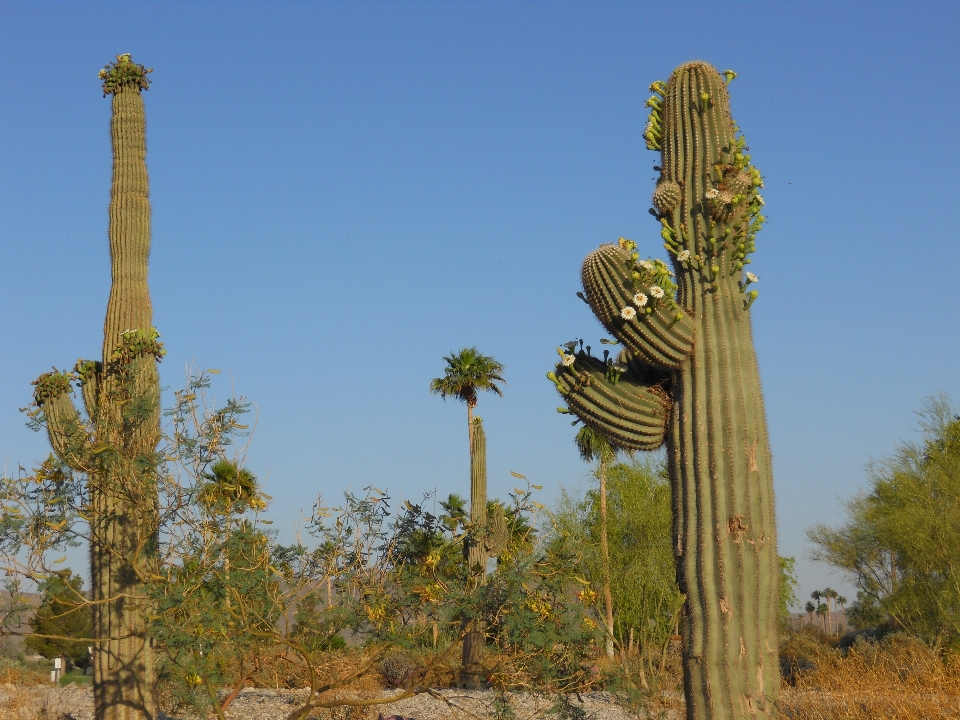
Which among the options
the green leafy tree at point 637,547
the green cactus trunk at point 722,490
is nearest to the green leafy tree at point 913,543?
the green leafy tree at point 637,547

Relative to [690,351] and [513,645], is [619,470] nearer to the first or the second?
[513,645]

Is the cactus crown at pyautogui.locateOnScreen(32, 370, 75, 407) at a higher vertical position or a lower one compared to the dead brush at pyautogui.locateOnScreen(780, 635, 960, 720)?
higher

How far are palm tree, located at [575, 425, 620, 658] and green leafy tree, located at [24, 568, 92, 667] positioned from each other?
910 centimetres

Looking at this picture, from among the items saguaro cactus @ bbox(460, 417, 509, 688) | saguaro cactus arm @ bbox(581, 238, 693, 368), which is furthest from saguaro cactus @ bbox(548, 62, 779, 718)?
saguaro cactus @ bbox(460, 417, 509, 688)

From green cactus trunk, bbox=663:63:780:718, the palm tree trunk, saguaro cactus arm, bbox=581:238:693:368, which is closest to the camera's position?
green cactus trunk, bbox=663:63:780:718

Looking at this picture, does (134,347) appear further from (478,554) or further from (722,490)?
(722,490)

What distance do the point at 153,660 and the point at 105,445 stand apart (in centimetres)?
234

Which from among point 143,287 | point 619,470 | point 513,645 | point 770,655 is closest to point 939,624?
point 619,470

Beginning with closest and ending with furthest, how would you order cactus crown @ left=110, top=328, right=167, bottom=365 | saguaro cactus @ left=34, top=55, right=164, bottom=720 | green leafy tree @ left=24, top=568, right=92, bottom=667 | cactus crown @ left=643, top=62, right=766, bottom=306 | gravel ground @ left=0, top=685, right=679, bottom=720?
cactus crown @ left=643, top=62, right=766, bottom=306 < green leafy tree @ left=24, top=568, right=92, bottom=667 < saguaro cactus @ left=34, top=55, right=164, bottom=720 < cactus crown @ left=110, top=328, right=167, bottom=365 < gravel ground @ left=0, top=685, right=679, bottom=720

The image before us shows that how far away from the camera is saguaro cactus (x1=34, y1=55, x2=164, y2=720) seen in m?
7.90

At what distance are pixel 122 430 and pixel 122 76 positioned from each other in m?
4.09

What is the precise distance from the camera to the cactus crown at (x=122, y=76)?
9.95m

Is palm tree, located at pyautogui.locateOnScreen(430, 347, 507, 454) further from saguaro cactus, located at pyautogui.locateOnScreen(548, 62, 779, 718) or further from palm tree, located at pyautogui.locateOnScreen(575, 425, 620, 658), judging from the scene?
saguaro cactus, located at pyautogui.locateOnScreen(548, 62, 779, 718)

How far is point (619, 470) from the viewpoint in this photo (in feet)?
76.4
